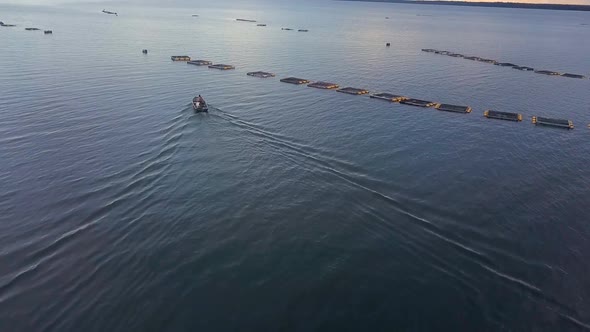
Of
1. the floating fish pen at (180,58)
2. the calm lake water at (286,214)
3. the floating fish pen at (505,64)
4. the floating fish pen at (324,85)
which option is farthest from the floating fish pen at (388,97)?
the floating fish pen at (180,58)

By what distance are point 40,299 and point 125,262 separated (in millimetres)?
7155

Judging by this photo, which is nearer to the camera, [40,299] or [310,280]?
[40,299]

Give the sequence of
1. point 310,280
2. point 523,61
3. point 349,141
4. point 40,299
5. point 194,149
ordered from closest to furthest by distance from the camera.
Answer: point 40,299 → point 310,280 → point 194,149 → point 349,141 → point 523,61

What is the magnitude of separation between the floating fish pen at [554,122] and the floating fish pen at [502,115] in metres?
3.43

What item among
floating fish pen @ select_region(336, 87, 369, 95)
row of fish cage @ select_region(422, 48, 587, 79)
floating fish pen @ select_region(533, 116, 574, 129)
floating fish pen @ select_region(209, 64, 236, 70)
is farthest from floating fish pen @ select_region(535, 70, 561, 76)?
floating fish pen @ select_region(209, 64, 236, 70)

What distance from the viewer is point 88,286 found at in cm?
3262

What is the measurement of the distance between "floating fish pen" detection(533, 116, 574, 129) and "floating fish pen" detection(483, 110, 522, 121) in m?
3.43

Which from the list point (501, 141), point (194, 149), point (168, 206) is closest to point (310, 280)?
point (168, 206)

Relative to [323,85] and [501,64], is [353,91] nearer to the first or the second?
[323,85]

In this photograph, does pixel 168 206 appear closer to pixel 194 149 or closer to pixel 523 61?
pixel 194 149

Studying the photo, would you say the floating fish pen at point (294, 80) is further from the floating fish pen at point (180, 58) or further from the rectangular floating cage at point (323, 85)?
the floating fish pen at point (180, 58)

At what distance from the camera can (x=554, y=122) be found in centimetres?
7644

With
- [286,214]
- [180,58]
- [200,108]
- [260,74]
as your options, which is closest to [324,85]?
[260,74]

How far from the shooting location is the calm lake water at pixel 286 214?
101 ft
